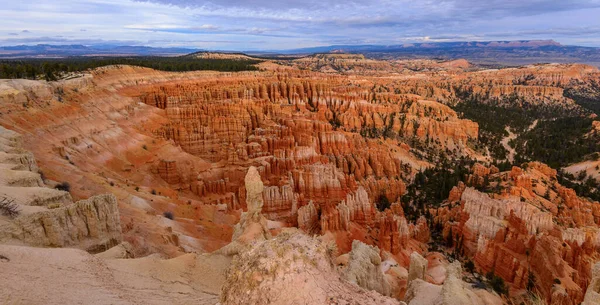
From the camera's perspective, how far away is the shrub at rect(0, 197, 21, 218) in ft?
24.8

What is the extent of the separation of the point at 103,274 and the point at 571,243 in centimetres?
1862

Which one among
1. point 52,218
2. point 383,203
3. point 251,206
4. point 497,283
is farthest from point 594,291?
point 383,203

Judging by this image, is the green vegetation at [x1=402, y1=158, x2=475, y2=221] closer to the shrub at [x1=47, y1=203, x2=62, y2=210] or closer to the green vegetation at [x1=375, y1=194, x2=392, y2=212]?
the green vegetation at [x1=375, y1=194, x2=392, y2=212]

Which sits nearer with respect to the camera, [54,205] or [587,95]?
[54,205]

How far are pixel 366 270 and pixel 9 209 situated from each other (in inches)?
328

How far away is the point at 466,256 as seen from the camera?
19.4 m

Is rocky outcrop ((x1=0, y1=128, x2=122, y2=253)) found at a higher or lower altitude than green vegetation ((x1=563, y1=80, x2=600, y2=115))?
higher

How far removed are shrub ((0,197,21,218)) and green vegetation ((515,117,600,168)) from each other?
44647mm

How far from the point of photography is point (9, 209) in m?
7.61

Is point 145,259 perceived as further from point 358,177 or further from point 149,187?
point 358,177

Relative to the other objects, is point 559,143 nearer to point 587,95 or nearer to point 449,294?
point 449,294

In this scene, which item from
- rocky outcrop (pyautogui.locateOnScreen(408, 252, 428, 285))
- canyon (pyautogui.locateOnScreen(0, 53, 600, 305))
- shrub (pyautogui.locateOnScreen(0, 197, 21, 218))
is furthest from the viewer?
rocky outcrop (pyautogui.locateOnScreen(408, 252, 428, 285))

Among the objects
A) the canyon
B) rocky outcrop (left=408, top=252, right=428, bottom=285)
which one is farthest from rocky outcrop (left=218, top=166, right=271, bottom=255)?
rocky outcrop (left=408, top=252, right=428, bottom=285)

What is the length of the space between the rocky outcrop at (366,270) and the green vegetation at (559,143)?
3749 centimetres
